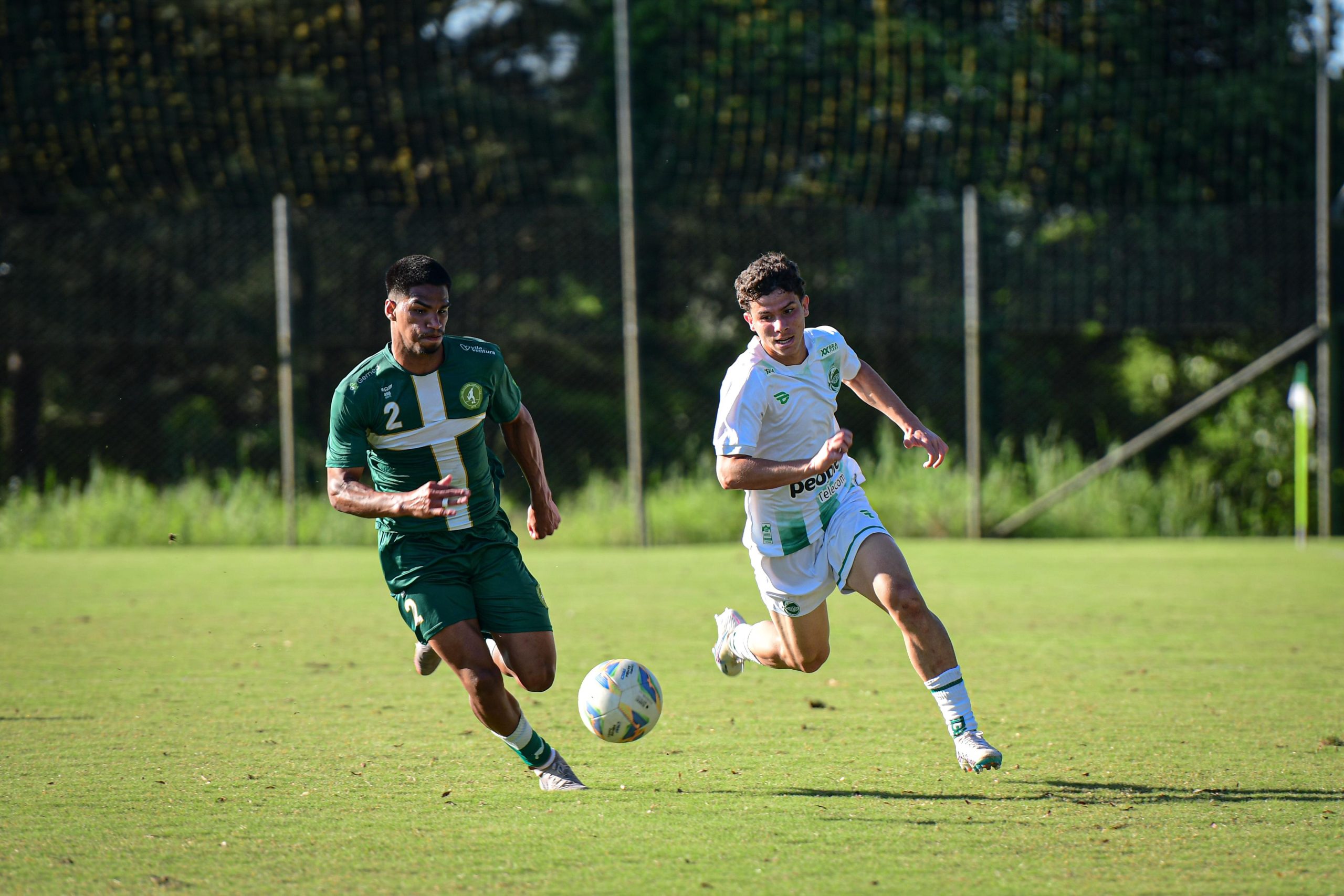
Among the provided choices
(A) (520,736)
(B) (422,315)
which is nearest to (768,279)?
(B) (422,315)

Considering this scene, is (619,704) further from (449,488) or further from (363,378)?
(363,378)

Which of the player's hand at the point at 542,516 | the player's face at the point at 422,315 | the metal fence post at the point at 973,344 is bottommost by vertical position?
the metal fence post at the point at 973,344

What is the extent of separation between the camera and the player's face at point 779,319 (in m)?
5.66

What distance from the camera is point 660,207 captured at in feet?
54.8

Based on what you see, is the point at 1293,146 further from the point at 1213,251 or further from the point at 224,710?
the point at 224,710

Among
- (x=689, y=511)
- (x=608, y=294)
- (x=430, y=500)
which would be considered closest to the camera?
(x=430, y=500)

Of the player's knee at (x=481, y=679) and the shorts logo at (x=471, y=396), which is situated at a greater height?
A: the shorts logo at (x=471, y=396)

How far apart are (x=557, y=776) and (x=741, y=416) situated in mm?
1485

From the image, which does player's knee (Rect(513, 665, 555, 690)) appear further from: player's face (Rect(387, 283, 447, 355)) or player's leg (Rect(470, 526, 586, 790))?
player's face (Rect(387, 283, 447, 355))

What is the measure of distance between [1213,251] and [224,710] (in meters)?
11.4

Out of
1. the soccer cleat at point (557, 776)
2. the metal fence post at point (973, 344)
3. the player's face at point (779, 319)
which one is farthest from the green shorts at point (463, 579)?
the metal fence post at point (973, 344)

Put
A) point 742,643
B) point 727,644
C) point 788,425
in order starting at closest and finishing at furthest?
1. point 788,425
2. point 742,643
3. point 727,644

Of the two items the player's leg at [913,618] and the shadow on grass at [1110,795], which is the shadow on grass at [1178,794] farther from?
the player's leg at [913,618]

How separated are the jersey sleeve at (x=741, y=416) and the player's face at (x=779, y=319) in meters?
0.16
